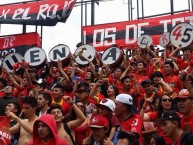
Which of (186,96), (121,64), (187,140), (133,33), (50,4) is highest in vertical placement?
(50,4)

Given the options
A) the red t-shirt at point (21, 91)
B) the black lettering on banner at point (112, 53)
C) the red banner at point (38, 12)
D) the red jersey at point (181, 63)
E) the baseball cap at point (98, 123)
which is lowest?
the baseball cap at point (98, 123)

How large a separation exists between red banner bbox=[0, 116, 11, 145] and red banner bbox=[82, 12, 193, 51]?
9.52 metres

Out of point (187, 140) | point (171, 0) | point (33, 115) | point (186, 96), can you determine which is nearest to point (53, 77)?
point (33, 115)

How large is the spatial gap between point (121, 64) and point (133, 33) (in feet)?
14.8

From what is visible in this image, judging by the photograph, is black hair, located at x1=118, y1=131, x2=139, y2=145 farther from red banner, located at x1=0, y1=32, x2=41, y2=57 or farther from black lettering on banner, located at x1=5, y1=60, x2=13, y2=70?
red banner, located at x1=0, y1=32, x2=41, y2=57

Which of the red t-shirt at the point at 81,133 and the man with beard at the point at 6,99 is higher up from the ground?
the man with beard at the point at 6,99

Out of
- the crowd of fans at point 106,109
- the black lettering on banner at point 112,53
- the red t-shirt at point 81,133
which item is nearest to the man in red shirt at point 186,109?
the crowd of fans at point 106,109

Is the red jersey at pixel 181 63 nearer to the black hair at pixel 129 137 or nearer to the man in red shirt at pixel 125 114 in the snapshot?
the man in red shirt at pixel 125 114

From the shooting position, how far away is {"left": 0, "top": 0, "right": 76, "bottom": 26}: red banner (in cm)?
1477

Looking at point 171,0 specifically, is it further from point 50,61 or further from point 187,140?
point 187,140

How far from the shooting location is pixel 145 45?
10867 mm

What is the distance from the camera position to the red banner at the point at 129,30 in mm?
13703

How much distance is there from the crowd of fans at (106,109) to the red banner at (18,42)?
5059 millimetres

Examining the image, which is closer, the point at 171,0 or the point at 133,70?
the point at 133,70
